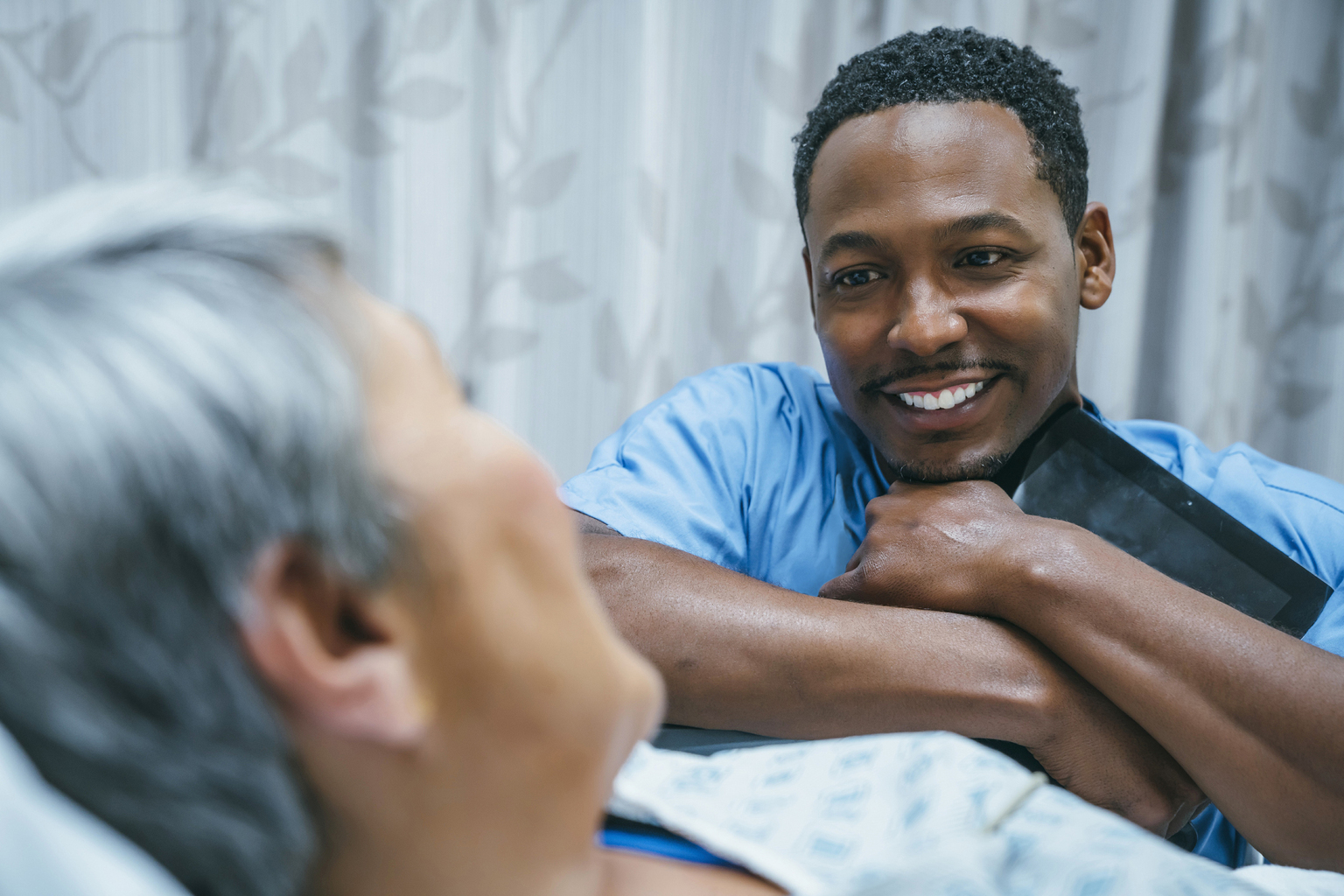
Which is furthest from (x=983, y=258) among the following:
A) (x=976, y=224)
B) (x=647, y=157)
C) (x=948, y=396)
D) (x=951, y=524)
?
(x=647, y=157)

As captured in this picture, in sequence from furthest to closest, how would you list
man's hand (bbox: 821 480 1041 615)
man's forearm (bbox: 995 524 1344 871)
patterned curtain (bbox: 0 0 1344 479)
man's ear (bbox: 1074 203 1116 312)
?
patterned curtain (bbox: 0 0 1344 479), man's ear (bbox: 1074 203 1116 312), man's hand (bbox: 821 480 1041 615), man's forearm (bbox: 995 524 1344 871)

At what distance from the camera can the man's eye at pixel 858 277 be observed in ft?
3.29

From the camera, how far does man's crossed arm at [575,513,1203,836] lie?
732 mm

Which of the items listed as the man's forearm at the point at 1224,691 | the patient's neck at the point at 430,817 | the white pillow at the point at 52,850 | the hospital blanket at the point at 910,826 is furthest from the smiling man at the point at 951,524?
the white pillow at the point at 52,850

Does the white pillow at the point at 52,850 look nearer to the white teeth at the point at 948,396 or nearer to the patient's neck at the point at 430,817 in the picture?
the patient's neck at the point at 430,817

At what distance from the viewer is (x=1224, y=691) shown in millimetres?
692

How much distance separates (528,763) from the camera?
410 mm

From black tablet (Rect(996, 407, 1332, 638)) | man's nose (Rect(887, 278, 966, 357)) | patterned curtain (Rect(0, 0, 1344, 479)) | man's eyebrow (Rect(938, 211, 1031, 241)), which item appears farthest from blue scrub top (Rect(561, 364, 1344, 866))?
patterned curtain (Rect(0, 0, 1344, 479))

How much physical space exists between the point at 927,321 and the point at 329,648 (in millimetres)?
745

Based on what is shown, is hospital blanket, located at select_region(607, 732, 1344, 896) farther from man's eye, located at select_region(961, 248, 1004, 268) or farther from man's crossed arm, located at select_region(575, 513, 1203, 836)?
man's eye, located at select_region(961, 248, 1004, 268)

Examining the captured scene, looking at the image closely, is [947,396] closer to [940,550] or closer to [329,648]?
[940,550]

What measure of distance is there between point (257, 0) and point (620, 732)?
148 cm

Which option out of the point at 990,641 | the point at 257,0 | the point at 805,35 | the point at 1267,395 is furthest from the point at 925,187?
the point at 1267,395

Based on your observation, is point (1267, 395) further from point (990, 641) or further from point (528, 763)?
point (528, 763)
